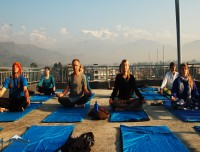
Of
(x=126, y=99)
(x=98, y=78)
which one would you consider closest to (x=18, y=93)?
(x=126, y=99)

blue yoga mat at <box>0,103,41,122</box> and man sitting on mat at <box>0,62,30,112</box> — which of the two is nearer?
blue yoga mat at <box>0,103,41,122</box>

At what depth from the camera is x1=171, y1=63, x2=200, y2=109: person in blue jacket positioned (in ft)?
22.8

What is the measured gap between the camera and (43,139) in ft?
14.2

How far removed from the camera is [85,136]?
4.14 m

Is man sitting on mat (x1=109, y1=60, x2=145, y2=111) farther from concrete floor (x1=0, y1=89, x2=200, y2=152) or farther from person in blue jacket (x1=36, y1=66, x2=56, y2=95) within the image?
person in blue jacket (x1=36, y1=66, x2=56, y2=95)

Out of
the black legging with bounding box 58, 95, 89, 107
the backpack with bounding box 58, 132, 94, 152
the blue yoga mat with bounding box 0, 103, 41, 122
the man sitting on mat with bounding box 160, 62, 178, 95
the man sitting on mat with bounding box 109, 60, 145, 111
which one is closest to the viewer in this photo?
the backpack with bounding box 58, 132, 94, 152

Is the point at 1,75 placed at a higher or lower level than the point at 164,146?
higher

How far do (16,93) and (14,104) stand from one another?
1.13ft

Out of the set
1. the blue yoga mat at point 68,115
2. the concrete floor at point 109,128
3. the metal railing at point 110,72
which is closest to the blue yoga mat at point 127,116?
the concrete floor at point 109,128

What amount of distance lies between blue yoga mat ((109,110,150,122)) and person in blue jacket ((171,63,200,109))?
1065mm

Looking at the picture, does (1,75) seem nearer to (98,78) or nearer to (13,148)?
(98,78)

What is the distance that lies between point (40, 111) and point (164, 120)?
322 centimetres

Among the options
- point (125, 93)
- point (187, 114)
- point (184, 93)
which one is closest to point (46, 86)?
point (125, 93)

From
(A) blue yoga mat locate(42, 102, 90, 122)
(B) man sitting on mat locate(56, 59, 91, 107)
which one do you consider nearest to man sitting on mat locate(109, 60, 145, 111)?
(A) blue yoga mat locate(42, 102, 90, 122)
